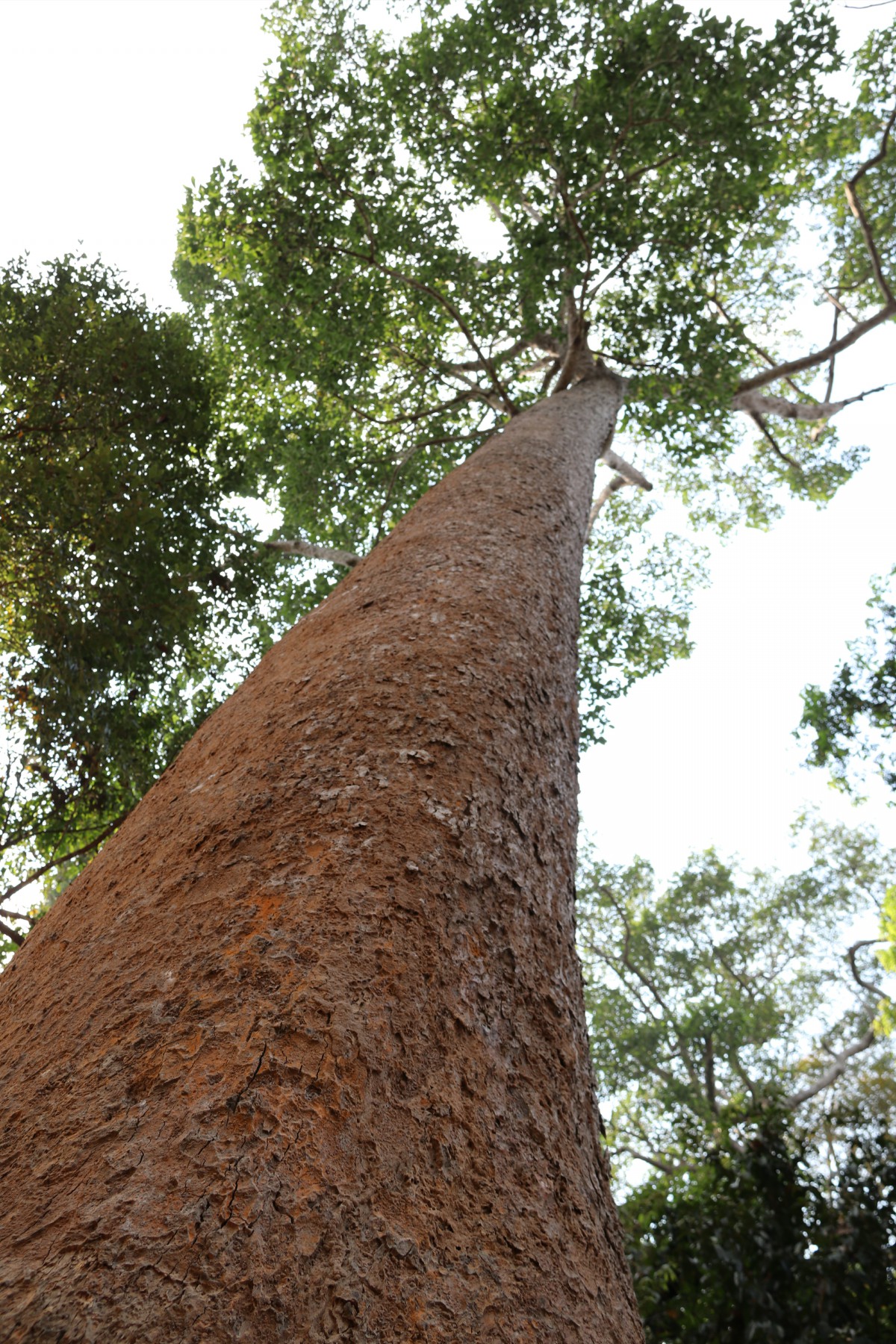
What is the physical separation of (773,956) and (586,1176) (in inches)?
730

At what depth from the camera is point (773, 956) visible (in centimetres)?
1786

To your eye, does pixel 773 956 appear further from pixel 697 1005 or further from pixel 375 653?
pixel 375 653

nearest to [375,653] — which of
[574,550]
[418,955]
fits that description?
[418,955]

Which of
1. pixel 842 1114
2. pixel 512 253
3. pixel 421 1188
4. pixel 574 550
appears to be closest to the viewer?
pixel 421 1188

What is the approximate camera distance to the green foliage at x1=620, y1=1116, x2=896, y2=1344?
5062 mm

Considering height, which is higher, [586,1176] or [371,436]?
[371,436]

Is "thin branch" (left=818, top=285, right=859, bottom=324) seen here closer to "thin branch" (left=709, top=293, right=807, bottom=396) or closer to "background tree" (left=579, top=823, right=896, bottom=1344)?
"thin branch" (left=709, top=293, right=807, bottom=396)

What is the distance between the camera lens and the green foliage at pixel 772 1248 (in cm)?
506

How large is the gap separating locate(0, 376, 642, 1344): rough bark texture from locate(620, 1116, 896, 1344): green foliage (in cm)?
489

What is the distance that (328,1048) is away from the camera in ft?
3.74

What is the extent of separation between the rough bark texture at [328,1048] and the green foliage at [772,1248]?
193 inches

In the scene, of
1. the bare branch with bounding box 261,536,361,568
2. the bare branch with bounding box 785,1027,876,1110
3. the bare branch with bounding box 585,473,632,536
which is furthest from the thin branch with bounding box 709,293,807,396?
the bare branch with bounding box 785,1027,876,1110

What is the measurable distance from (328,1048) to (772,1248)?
5804 millimetres

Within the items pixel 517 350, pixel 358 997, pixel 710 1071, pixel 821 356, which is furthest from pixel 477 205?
pixel 710 1071
